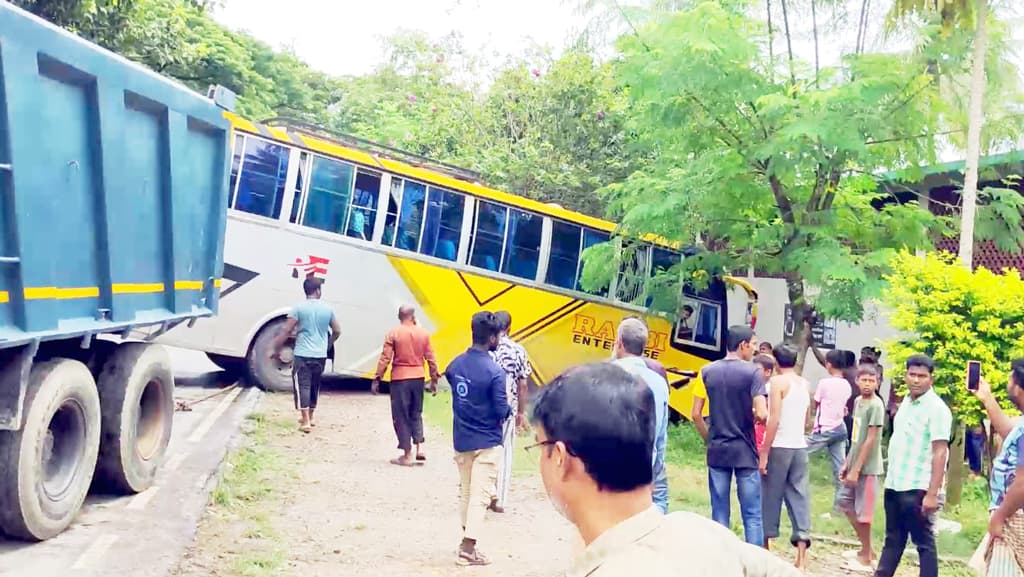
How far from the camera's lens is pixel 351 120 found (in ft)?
114

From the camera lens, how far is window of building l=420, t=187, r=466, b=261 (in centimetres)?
1473

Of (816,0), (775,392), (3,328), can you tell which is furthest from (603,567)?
(816,0)

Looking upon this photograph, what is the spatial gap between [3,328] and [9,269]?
0.99ft

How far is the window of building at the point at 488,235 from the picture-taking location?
15.0 metres

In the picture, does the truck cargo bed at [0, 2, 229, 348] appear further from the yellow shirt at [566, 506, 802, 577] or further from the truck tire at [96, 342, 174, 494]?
the yellow shirt at [566, 506, 802, 577]

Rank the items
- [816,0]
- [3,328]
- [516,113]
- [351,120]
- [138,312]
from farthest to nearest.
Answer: [351,120] → [516,113] → [816,0] → [138,312] → [3,328]

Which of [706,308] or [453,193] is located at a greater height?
[453,193]

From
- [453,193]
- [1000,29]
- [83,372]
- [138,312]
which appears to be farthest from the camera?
[453,193]

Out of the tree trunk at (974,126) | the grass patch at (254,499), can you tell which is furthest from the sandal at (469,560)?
the tree trunk at (974,126)

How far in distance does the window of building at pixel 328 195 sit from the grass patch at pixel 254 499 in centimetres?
343

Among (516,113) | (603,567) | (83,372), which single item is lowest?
(83,372)

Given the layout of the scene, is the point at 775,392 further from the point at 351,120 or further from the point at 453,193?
the point at 351,120

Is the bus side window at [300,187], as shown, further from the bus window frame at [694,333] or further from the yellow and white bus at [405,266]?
the bus window frame at [694,333]

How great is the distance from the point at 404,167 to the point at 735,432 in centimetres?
881
